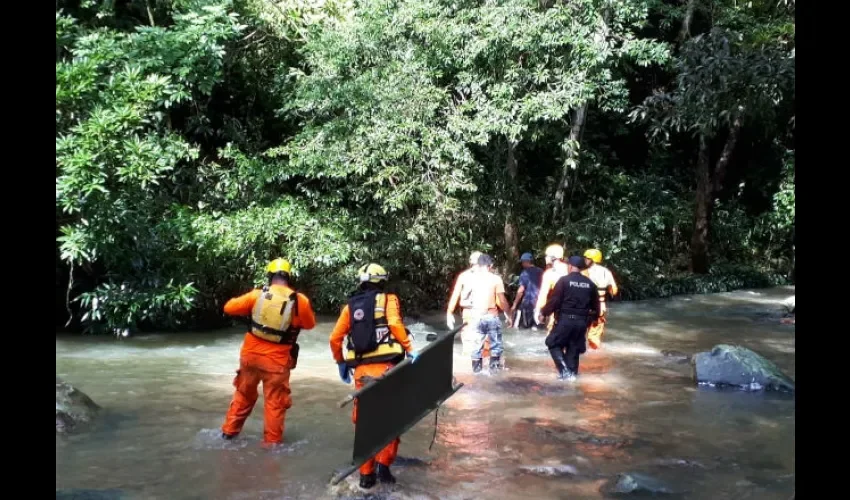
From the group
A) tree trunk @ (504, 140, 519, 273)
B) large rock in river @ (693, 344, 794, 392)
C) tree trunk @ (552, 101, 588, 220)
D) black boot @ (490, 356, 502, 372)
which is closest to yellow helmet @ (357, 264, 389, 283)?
black boot @ (490, 356, 502, 372)

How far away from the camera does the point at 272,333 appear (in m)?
7.14

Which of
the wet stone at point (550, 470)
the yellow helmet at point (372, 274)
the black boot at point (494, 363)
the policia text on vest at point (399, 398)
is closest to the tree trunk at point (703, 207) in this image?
→ the black boot at point (494, 363)

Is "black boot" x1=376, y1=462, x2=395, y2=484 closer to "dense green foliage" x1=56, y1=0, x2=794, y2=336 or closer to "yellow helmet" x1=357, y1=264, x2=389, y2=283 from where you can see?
"yellow helmet" x1=357, y1=264, x2=389, y2=283

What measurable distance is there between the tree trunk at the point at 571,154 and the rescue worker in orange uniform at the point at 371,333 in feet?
40.8

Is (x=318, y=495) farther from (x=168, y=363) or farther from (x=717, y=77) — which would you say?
(x=168, y=363)

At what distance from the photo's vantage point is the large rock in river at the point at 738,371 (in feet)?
34.4

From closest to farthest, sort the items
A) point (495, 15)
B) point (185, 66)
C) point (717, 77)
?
point (717, 77), point (185, 66), point (495, 15)

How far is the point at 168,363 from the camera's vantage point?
1224cm

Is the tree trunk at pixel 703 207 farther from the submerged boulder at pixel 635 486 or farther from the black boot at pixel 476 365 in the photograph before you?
the submerged boulder at pixel 635 486

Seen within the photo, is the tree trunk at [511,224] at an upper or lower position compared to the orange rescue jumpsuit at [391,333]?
upper

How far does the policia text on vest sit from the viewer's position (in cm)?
547
